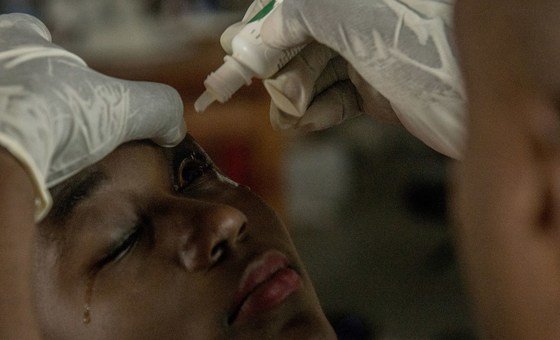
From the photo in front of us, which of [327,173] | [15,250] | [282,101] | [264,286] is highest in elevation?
[15,250]

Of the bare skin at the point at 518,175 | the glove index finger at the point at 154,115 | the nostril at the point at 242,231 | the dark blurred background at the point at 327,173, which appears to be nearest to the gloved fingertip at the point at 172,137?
the glove index finger at the point at 154,115

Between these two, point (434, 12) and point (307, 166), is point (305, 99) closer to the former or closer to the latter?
point (434, 12)

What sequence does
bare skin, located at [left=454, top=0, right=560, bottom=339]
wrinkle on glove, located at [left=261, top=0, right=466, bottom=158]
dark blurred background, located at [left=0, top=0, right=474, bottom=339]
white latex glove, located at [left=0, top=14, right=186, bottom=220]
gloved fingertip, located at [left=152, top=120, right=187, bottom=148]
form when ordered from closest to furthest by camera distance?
bare skin, located at [left=454, top=0, right=560, bottom=339]
white latex glove, located at [left=0, top=14, right=186, bottom=220]
wrinkle on glove, located at [left=261, top=0, right=466, bottom=158]
gloved fingertip, located at [left=152, top=120, right=187, bottom=148]
dark blurred background, located at [left=0, top=0, right=474, bottom=339]

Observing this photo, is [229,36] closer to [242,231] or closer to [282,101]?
[282,101]

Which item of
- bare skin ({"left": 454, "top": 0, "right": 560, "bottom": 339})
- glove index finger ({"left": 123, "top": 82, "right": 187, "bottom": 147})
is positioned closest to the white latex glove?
glove index finger ({"left": 123, "top": 82, "right": 187, "bottom": 147})

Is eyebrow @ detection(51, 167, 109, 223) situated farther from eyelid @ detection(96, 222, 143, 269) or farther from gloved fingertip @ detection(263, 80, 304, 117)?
gloved fingertip @ detection(263, 80, 304, 117)

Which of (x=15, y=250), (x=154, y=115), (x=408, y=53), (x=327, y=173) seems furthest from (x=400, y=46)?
(x=327, y=173)

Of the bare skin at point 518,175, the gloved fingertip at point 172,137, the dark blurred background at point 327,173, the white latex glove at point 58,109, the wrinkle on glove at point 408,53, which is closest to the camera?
the bare skin at point 518,175

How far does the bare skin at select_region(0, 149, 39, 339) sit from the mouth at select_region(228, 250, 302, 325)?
0.85ft

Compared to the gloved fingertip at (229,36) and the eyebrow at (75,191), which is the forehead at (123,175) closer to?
the eyebrow at (75,191)

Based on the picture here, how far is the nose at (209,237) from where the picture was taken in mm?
611

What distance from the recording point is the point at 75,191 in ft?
1.87

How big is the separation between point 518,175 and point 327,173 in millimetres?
1733

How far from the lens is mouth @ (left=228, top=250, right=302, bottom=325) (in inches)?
24.4
